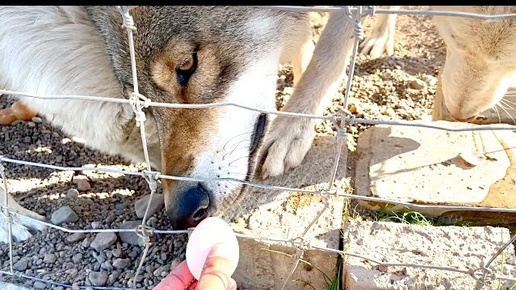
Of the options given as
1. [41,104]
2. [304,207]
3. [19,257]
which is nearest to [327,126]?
[304,207]

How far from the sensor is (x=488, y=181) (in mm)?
2344

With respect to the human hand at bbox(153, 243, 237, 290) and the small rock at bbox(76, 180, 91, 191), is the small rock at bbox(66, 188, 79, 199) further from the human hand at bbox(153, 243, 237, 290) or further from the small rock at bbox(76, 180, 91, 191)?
the human hand at bbox(153, 243, 237, 290)

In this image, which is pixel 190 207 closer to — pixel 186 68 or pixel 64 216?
pixel 186 68

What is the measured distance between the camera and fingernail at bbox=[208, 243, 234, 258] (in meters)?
1.61

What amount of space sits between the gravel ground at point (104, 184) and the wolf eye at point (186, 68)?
598 millimetres

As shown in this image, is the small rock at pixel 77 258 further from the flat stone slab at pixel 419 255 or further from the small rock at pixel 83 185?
the flat stone slab at pixel 419 255

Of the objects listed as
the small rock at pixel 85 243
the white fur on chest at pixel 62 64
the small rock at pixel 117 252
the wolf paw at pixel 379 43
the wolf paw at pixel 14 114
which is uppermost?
the white fur on chest at pixel 62 64

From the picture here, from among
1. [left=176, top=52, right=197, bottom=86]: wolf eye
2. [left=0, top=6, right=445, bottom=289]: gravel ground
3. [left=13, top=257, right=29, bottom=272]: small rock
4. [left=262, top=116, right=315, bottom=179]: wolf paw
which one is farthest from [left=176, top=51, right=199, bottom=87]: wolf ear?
[left=13, top=257, right=29, bottom=272]: small rock

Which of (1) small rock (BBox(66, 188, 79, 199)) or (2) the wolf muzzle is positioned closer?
(2) the wolf muzzle

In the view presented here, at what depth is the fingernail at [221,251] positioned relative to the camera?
5.28 feet

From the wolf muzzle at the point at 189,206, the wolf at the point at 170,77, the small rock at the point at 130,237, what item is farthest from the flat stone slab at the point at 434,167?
the small rock at the point at 130,237

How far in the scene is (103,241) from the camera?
2.38 m

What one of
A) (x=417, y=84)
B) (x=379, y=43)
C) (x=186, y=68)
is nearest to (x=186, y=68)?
(x=186, y=68)

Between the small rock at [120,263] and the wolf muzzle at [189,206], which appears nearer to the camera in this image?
the wolf muzzle at [189,206]
